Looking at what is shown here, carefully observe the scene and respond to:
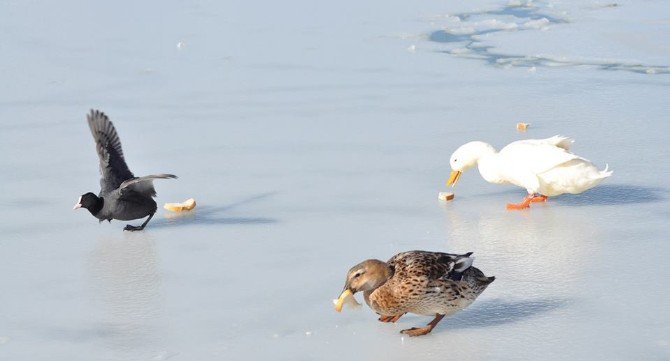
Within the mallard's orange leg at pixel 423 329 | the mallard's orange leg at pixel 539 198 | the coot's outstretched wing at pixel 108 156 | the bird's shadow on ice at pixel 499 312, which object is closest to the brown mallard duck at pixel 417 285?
the mallard's orange leg at pixel 423 329

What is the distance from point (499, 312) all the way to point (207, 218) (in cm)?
198

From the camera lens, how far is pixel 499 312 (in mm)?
4254

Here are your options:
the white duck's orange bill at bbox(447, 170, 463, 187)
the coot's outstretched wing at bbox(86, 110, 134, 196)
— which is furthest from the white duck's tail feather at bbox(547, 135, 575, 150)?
the coot's outstretched wing at bbox(86, 110, 134, 196)

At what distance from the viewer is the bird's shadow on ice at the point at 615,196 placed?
5859 millimetres

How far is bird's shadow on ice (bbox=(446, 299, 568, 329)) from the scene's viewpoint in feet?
13.7

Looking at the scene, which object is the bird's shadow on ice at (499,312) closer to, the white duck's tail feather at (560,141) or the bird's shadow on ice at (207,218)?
the bird's shadow on ice at (207,218)

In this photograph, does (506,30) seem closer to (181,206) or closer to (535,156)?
(535,156)

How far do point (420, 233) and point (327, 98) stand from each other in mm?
3145

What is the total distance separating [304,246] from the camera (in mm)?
5168

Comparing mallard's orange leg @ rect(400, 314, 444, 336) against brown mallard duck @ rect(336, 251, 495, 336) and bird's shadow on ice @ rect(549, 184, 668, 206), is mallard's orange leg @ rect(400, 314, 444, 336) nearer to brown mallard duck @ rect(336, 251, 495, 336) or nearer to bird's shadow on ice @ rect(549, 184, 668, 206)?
brown mallard duck @ rect(336, 251, 495, 336)

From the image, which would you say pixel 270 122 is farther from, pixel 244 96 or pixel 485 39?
pixel 485 39

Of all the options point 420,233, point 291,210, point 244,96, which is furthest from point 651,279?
point 244,96

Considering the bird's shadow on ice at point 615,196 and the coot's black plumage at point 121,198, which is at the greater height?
the coot's black plumage at point 121,198

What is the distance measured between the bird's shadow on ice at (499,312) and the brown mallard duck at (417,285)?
112 millimetres
